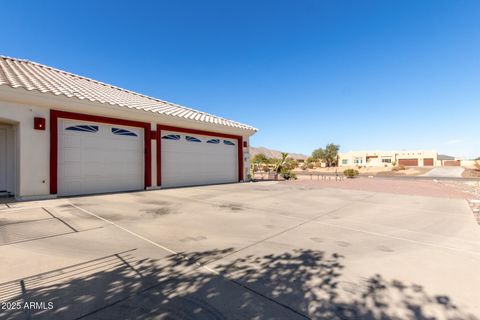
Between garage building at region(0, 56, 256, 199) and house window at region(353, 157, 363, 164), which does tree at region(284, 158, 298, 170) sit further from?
house window at region(353, 157, 363, 164)

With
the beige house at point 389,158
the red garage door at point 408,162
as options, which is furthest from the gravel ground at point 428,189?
the red garage door at point 408,162

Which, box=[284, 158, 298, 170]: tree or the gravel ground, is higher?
box=[284, 158, 298, 170]: tree

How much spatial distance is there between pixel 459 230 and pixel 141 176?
40.2 ft

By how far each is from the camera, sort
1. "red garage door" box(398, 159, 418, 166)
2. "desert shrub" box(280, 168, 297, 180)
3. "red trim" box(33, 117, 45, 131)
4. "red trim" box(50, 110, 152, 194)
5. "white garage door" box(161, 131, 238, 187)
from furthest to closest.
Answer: "red garage door" box(398, 159, 418, 166)
"desert shrub" box(280, 168, 297, 180)
"white garage door" box(161, 131, 238, 187)
"red trim" box(50, 110, 152, 194)
"red trim" box(33, 117, 45, 131)

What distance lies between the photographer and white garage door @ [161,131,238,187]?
1323 centimetres

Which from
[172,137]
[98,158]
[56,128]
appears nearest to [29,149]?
[56,128]

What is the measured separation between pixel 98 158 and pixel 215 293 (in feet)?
32.9

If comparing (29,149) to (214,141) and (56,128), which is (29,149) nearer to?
(56,128)

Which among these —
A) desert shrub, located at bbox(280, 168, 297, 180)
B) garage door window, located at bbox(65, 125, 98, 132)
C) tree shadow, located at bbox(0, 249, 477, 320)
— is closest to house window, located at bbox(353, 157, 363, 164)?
desert shrub, located at bbox(280, 168, 297, 180)

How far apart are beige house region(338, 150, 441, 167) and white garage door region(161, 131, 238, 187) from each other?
68.3 metres

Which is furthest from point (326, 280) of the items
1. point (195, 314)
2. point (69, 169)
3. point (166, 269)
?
point (69, 169)

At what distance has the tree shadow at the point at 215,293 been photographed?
2.35 metres

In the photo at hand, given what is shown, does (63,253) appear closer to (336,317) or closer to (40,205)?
(336,317)

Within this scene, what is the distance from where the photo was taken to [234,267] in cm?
335
